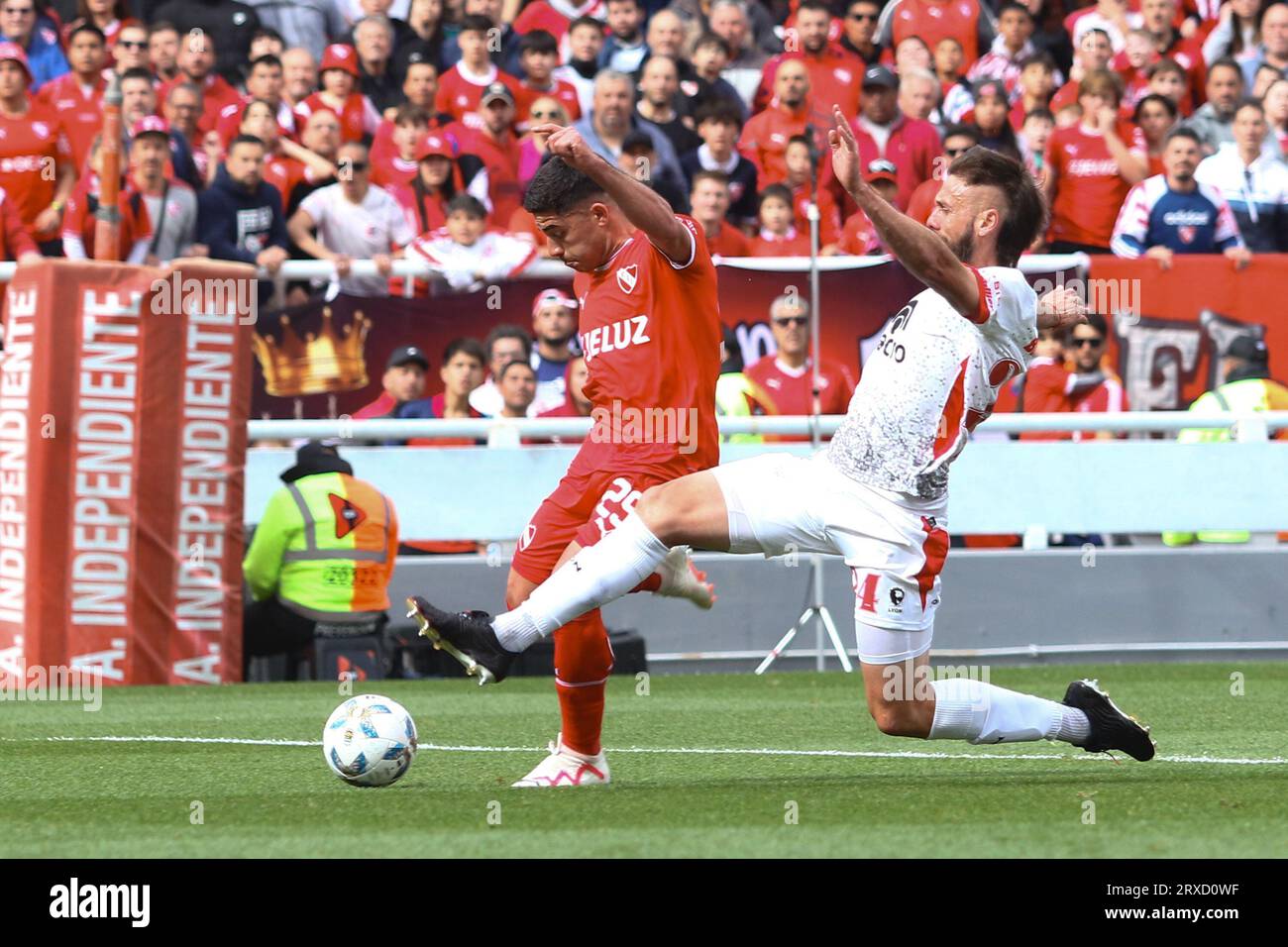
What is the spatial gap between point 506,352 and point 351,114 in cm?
361

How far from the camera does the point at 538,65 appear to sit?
15.0 meters

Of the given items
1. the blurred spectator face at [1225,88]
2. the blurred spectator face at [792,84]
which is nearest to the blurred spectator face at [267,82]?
the blurred spectator face at [792,84]

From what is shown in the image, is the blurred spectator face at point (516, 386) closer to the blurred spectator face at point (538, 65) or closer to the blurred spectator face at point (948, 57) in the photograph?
the blurred spectator face at point (538, 65)

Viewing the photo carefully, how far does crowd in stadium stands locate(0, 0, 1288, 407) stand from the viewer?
13.1 metres

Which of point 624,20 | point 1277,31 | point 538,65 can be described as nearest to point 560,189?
point 538,65

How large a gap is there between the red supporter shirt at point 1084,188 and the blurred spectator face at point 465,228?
13.8 feet

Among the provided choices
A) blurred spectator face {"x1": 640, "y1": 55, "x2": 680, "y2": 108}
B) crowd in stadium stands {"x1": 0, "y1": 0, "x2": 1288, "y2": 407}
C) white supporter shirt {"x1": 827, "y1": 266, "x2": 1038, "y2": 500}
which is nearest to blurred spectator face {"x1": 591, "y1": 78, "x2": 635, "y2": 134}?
crowd in stadium stands {"x1": 0, "y1": 0, "x2": 1288, "y2": 407}

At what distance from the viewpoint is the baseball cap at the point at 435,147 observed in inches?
552

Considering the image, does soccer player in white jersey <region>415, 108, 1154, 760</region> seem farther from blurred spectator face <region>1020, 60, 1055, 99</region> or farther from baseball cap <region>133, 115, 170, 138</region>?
blurred spectator face <region>1020, 60, 1055, 99</region>

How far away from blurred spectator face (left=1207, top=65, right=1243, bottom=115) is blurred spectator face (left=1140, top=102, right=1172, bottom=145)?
1.50ft

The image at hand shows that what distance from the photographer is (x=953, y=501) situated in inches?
483

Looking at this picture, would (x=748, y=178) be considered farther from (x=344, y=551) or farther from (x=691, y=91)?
(x=344, y=551)

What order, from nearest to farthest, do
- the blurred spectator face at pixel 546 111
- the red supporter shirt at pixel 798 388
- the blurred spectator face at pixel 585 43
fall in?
the red supporter shirt at pixel 798 388 → the blurred spectator face at pixel 546 111 → the blurred spectator face at pixel 585 43

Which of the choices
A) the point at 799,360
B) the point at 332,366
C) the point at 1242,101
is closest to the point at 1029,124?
the point at 1242,101
